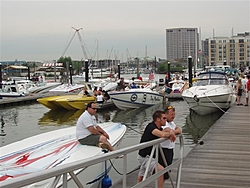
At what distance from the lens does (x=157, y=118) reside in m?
5.77

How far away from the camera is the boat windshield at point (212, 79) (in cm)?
2201

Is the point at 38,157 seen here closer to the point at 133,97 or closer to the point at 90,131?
the point at 90,131

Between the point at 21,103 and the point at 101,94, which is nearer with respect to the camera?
the point at 101,94

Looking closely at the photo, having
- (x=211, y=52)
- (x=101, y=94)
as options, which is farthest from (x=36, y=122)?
(x=211, y=52)

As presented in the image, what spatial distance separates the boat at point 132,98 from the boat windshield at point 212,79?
425 cm

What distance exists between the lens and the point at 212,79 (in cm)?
2223

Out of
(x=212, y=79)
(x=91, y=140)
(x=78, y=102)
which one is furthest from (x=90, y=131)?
(x=78, y=102)

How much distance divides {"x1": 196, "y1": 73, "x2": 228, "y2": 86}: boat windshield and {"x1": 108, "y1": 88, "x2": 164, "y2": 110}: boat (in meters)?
4.25

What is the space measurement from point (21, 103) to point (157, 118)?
2814 centimetres

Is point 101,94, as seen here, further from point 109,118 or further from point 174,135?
point 174,135

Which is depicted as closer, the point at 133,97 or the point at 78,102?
the point at 78,102

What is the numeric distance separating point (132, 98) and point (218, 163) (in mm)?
16488

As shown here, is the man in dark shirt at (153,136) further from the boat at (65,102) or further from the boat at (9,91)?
the boat at (9,91)

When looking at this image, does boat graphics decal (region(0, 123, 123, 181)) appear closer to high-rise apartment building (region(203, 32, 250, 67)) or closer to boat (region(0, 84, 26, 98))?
boat (region(0, 84, 26, 98))
